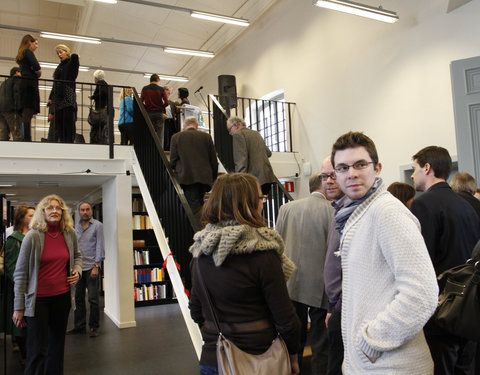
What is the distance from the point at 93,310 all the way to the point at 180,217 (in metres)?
2.82

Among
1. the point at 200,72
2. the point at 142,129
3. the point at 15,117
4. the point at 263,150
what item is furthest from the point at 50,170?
the point at 200,72

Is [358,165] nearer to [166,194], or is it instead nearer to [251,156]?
[166,194]

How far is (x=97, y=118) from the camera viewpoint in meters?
6.32

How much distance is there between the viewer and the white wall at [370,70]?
219 inches

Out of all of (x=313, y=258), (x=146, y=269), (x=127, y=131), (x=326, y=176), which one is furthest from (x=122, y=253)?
(x=326, y=176)

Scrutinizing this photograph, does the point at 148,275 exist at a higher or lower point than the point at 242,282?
lower

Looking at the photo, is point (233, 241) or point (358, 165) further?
point (233, 241)

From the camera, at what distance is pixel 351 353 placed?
1.31 metres

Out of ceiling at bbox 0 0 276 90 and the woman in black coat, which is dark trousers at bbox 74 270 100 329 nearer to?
the woman in black coat

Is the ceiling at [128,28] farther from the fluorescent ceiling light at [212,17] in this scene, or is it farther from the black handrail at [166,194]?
the black handrail at [166,194]

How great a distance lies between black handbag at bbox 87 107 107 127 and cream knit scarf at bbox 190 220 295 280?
5131 millimetres

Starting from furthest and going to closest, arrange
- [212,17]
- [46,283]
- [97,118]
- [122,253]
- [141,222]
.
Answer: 1. [141,222]
2. [212,17]
3. [97,118]
4. [122,253]
5. [46,283]

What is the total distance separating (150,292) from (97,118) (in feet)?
11.9

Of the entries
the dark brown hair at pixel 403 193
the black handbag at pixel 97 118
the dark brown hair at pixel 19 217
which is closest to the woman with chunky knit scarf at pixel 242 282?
the dark brown hair at pixel 403 193
